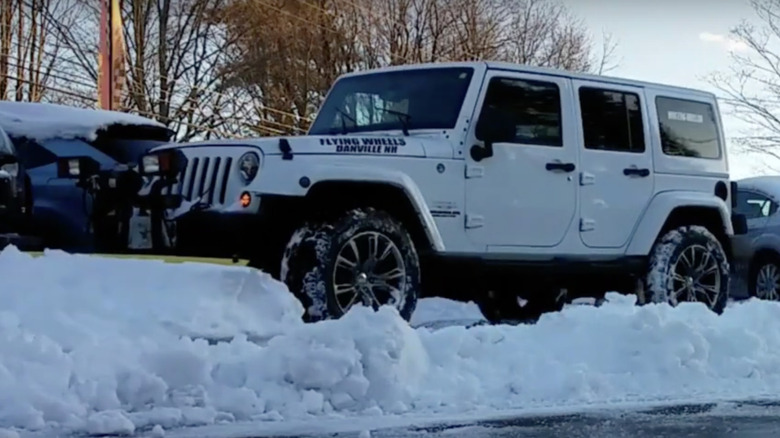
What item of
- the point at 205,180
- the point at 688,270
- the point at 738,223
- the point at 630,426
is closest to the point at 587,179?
the point at 688,270

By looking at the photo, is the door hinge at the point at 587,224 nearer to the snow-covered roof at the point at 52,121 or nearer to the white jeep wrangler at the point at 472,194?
the white jeep wrangler at the point at 472,194

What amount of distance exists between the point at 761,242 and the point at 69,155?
7.70m

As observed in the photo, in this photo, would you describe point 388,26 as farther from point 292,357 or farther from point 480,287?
point 292,357

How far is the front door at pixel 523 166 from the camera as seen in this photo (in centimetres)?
820

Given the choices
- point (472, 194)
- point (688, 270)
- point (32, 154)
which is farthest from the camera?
point (32, 154)

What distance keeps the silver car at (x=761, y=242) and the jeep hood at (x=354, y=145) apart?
675 centimetres

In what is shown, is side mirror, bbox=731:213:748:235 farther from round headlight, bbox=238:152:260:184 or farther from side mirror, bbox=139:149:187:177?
side mirror, bbox=139:149:187:177

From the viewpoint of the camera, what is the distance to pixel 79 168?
7.98 meters

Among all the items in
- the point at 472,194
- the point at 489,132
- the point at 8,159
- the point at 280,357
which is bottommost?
the point at 280,357

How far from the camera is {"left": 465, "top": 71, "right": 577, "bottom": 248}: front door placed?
8.20 meters

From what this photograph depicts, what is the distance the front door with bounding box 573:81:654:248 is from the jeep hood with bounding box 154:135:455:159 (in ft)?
4.54

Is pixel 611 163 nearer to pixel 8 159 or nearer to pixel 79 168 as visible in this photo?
pixel 79 168

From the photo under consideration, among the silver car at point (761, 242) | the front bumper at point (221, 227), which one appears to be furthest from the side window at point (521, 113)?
the silver car at point (761, 242)

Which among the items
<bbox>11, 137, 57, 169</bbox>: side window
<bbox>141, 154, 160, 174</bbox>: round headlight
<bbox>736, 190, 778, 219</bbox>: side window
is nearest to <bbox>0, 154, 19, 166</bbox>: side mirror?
<bbox>11, 137, 57, 169</bbox>: side window
